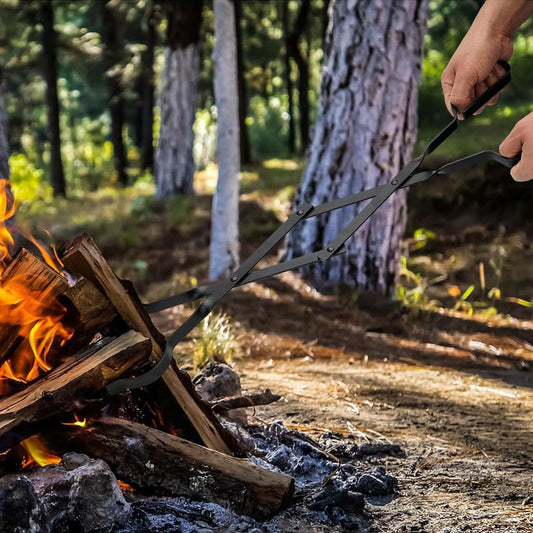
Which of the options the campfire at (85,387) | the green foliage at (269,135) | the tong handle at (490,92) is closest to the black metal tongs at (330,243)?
the tong handle at (490,92)

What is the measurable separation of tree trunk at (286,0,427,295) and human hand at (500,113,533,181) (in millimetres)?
4235

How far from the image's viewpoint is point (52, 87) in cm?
1656

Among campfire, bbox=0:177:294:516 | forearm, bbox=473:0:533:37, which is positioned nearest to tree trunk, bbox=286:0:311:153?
campfire, bbox=0:177:294:516

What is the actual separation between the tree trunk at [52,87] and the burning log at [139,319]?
14387 mm

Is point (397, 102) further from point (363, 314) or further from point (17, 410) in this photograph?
point (17, 410)

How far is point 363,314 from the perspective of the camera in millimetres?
6219

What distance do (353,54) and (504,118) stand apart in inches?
334

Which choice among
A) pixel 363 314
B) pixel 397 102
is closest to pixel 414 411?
pixel 363 314

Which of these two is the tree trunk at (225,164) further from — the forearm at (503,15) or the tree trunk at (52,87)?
the tree trunk at (52,87)

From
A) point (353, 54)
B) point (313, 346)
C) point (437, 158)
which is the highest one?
point (353, 54)

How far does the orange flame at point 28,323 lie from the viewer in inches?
97.3

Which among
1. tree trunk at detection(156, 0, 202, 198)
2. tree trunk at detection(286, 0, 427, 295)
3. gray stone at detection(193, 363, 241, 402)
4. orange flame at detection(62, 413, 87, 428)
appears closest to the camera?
orange flame at detection(62, 413, 87, 428)

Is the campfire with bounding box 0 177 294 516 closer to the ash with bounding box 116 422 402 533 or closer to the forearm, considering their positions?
the ash with bounding box 116 422 402 533

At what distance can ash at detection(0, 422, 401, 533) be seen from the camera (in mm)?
2217
